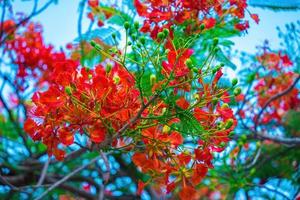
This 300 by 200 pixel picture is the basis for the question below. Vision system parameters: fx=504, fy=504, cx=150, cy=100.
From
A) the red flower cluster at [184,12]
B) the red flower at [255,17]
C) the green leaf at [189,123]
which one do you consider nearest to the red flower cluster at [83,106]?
the green leaf at [189,123]

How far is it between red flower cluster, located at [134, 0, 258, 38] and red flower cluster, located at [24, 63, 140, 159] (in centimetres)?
56

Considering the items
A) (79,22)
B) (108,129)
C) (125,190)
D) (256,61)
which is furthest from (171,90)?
(125,190)

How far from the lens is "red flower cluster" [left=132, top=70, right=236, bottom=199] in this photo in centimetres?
145

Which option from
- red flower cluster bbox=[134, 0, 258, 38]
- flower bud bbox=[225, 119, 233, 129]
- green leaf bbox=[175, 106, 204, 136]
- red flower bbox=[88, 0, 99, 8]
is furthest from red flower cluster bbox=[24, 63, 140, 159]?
red flower bbox=[88, 0, 99, 8]

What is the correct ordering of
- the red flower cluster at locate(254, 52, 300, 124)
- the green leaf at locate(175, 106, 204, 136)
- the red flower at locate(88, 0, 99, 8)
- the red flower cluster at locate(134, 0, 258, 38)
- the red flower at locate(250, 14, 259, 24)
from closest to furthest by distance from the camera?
the green leaf at locate(175, 106, 204, 136)
the red flower cluster at locate(134, 0, 258, 38)
the red flower at locate(250, 14, 259, 24)
the red flower at locate(88, 0, 99, 8)
the red flower cluster at locate(254, 52, 300, 124)

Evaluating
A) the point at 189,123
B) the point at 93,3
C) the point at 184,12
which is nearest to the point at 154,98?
the point at 189,123

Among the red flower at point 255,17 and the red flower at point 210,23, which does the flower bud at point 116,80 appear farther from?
the red flower at point 255,17

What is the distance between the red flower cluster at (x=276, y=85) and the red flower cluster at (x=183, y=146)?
2202 millimetres

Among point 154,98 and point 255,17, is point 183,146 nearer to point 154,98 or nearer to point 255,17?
point 154,98

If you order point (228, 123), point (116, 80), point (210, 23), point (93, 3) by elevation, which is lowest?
point (228, 123)

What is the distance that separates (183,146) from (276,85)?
2.70 meters

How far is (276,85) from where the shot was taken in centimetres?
412

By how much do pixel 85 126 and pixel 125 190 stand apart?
2.67m

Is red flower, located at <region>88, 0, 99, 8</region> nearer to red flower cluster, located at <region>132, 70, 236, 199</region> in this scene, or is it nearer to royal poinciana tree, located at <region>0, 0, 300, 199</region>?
royal poinciana tree, located at <region>0, 0, 300, 199</region>
